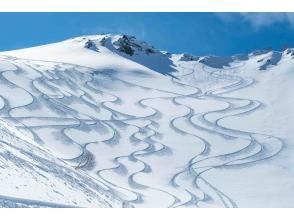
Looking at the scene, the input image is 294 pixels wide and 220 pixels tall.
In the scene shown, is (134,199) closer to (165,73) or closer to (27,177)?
(27,177)

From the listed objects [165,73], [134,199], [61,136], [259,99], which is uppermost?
[165,73]

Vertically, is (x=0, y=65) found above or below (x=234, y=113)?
above

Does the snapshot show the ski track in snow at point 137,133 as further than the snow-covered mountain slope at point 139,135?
Yes

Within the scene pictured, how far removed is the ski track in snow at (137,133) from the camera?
36094mm

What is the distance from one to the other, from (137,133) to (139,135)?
1.81ft

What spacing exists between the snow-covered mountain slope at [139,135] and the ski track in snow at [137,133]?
4.0 inches

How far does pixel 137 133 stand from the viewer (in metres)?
46.9

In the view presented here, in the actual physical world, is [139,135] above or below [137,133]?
below

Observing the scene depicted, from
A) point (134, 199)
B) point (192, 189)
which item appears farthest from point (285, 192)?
point (134, 199)

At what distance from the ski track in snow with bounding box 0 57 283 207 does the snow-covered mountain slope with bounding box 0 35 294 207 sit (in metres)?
0.10

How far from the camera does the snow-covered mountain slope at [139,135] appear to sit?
27.9 m
